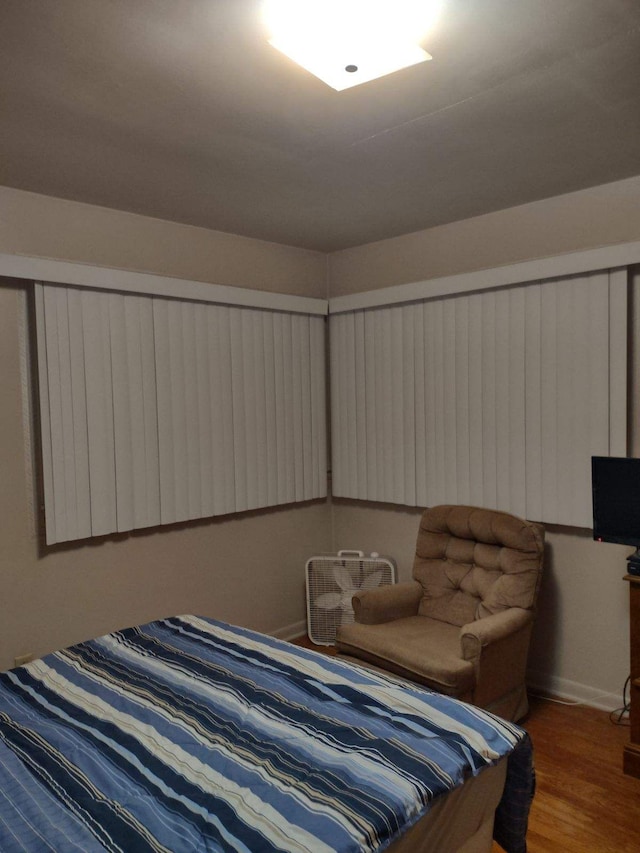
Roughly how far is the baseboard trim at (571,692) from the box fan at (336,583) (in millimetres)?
1000

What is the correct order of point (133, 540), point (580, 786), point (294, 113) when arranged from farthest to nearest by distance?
1. point (133, 540)
2. point (580, 786)
3. point (294, 113)

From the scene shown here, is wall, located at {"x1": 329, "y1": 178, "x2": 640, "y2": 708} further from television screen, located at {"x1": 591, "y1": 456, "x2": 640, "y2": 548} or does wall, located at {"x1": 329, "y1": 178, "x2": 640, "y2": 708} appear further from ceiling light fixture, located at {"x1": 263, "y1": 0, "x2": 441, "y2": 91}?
ceiling light fixture, located at {"x1": 263, "y1": 0, "x2": 441, "y2": 91}

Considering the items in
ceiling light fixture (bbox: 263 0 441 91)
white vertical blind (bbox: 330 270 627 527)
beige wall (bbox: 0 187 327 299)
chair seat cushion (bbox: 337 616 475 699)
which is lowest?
chair seat cushion (bbox: 337 616 475 699)

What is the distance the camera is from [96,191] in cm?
313

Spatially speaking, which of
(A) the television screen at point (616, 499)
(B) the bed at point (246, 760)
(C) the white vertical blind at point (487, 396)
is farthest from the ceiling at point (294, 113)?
(B) the bed at point (246, 760)

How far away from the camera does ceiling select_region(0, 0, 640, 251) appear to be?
1771 mm

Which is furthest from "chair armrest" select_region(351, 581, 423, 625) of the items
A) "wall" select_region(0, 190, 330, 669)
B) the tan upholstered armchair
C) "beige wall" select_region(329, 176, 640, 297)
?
"beige wall" select_region(329, 176, 640, 297)

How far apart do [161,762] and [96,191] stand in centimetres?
263

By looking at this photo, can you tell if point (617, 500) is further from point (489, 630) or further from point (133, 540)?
point (133, 540)

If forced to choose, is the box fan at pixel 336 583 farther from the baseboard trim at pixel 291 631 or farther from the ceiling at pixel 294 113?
the ceiling at pixel 294 113

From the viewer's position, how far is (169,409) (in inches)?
143

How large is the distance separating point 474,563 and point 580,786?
1.12m

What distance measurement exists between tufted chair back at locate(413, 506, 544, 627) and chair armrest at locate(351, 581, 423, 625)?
0.23 ft

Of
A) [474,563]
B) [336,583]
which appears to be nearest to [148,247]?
[336,583]
